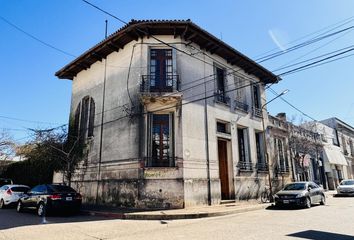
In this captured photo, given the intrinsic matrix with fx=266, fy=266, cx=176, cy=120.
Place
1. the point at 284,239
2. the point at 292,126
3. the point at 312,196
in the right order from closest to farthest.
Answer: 1. the point at 284,239
2. the point at 312,196
3. the point at 292,126

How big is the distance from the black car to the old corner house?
7.81 ft

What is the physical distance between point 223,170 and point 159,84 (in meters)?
6.77

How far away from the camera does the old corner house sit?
44.8ft

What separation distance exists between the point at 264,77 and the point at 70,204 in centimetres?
1730

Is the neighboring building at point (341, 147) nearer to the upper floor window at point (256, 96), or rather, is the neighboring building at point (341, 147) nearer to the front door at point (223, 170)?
the upper floor window at point (256, 96)

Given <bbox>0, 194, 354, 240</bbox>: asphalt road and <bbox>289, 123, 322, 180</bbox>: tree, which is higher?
<bbox>289, 123, 322, 180</bbox>: tree

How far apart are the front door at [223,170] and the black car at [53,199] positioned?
27.7 feet

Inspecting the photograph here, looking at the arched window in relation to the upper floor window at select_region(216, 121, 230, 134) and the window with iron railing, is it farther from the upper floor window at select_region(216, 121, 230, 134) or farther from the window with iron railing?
the upper floor window at select_region(216, 121, 230, 134)

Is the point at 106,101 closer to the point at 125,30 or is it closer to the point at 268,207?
the point at 125,30

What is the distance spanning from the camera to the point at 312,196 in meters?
14.5

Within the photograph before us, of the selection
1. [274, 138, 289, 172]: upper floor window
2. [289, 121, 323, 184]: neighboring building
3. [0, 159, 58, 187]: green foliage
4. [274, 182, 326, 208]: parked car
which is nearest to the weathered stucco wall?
[274, 182, 326, 208]: parked car

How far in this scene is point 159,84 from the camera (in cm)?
1491

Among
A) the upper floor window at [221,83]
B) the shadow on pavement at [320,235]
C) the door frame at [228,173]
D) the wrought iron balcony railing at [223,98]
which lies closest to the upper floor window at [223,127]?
the door frame at [228,173]

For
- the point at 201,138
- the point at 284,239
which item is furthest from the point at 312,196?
the point at 284,239
